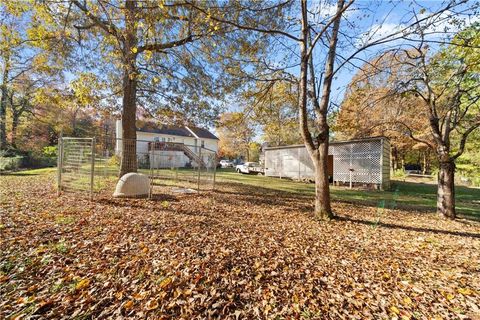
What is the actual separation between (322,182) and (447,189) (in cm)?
455

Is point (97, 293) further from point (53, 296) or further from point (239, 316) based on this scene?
point (239, 316)

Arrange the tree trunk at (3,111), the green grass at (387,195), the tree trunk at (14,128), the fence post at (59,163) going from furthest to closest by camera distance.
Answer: the tree trunk at (14,128) → the tree trunk at (3,111) → the green grass at (387,195) → the fence post at (59,163)

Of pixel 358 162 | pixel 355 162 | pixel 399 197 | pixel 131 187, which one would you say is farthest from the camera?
pixel 355 162

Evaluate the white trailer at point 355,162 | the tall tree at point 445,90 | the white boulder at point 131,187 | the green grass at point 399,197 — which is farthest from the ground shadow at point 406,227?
the white trailer at point 355,162

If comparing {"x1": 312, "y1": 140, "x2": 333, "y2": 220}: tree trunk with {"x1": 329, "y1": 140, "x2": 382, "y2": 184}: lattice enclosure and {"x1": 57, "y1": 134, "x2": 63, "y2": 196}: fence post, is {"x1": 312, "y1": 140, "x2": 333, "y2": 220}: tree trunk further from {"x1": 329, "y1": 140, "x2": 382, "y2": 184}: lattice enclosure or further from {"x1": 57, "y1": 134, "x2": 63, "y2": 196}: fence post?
{"x1": 329, "y1": 140, "x2": 382, "y2": 184}: lattice enclosure

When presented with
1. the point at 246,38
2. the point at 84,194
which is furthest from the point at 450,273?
the point at 84,194

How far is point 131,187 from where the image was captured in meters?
6.76

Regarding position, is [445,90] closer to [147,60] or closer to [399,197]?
[399,197]

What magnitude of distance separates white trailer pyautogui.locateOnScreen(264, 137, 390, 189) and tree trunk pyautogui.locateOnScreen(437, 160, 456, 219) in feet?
23.2

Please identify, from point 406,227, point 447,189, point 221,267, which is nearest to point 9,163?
point 221,267

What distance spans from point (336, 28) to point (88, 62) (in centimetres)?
908

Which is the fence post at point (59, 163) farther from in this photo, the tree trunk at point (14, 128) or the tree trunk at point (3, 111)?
the tree trunk at point (14, 128)

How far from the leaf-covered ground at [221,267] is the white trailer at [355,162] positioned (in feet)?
29.1

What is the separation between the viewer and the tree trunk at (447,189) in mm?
6613
